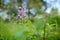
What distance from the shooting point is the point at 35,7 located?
90 cm

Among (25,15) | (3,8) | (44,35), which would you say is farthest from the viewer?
(3,8)

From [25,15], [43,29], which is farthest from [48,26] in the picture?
[25,15]

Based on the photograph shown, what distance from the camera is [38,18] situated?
0.81 meters

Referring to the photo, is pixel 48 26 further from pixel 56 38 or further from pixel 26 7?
pixel 26 7

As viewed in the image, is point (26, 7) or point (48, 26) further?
point (26, 7)

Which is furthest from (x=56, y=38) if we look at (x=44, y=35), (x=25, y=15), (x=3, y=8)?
(x=3, y=8)

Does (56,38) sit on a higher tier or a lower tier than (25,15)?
lower

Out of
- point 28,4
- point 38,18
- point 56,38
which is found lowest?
point 56,38

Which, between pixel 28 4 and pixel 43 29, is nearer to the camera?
pixel 43 29

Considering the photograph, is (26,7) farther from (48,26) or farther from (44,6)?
(48,26)

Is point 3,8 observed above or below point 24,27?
above

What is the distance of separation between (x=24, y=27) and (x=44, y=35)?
98mm

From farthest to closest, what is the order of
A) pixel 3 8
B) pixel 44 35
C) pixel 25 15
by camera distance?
pixel 3 8 < pixel 25 15 < pixel 44 35

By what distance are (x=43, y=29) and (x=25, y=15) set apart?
141mm
